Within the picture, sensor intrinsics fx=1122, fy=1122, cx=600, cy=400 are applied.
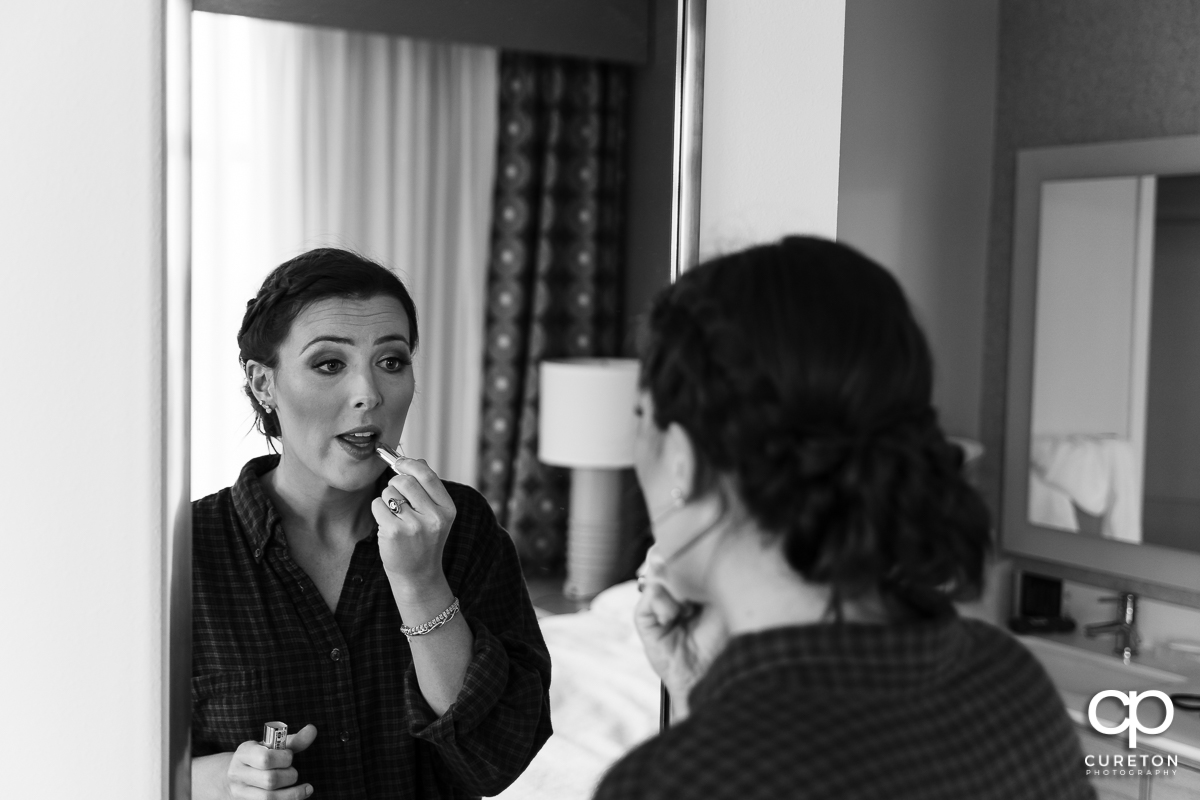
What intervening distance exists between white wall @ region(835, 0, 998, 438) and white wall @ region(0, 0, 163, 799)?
217 centimetres

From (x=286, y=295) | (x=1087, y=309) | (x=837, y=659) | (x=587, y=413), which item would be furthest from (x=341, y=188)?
(x=1087, y=309)

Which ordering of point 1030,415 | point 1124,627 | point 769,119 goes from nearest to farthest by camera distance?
1. point 769,119
2. point 1124,627
3. point 1030,415

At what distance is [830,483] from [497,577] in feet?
1.55

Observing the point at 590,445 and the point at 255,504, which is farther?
the point at 590,445

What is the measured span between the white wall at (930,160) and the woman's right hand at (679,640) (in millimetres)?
2101

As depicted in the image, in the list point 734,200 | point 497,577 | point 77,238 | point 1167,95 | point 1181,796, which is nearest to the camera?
point 77,238

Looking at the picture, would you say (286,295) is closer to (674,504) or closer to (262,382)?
(262,382)

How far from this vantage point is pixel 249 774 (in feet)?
2.92

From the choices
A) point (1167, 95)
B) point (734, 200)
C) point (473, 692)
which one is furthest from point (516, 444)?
point (1167, 95)

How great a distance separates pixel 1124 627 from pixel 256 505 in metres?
2.28

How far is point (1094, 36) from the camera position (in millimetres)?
2734

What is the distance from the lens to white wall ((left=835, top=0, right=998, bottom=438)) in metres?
2.81

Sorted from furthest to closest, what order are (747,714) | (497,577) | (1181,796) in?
(1181,796)
(497,577)
(747,714)

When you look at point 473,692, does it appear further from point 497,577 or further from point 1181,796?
point 1181,796
